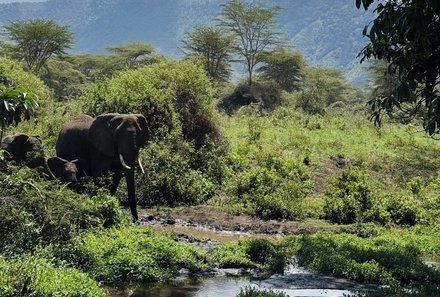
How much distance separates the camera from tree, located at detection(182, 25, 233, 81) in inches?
2283

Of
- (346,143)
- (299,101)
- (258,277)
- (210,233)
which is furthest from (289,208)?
(299,101)

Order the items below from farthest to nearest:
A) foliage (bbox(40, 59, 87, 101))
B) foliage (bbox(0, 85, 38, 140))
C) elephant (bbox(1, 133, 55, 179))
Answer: foliage (bbox(40, 59, 87, 101)) → elephant (bbox(1, 133, 55, 179)) → foliage (bbox(0, 85, 38, 140))

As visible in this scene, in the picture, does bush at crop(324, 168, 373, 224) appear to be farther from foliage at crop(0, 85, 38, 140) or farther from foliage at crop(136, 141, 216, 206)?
foliage at crop(0, 85, 38, 140)

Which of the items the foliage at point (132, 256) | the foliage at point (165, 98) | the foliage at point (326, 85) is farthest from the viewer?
the foliage at point (326, 85)

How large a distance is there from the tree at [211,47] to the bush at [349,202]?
3925 cm

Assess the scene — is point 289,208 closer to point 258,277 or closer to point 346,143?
point 258,277

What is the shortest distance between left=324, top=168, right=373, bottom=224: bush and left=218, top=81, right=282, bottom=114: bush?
104ft

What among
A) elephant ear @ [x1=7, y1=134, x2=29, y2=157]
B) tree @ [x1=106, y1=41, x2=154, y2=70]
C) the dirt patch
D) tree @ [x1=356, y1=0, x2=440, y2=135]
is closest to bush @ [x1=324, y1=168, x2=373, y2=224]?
the dirt patch

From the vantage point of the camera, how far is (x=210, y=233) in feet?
54.6

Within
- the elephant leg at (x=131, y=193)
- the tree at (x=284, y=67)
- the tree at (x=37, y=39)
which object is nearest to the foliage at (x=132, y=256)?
the elephant leg at (x=131, y=193)

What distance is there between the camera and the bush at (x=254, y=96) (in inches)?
2028

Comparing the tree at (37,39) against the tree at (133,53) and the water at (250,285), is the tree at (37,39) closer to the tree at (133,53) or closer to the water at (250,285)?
the tree at (133,53)

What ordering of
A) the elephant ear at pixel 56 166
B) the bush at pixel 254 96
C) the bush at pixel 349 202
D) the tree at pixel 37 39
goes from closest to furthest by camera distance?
the elephant ear at pixel 56 166 < the bush at pixel 349 202 < the bush at pixel 254 96 < the tree at pixel 37 39

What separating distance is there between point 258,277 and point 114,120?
6.91m
